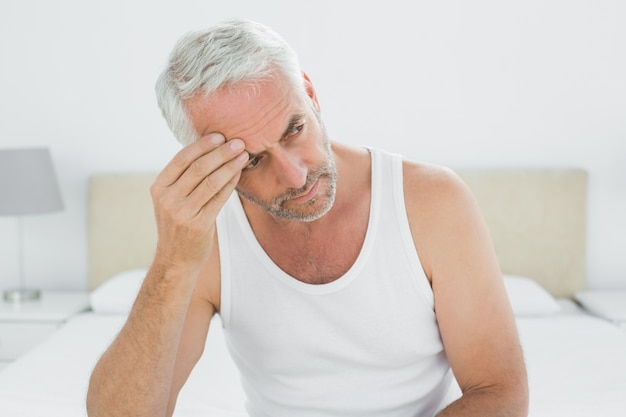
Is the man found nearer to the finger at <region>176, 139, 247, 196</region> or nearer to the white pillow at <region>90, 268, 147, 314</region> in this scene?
the finger at <region>176, 139, 247, 196</region>

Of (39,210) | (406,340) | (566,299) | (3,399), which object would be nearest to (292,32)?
(39,210)

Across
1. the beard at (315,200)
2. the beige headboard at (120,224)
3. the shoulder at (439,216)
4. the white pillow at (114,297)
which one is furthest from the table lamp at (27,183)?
the shoulder at (439,216)

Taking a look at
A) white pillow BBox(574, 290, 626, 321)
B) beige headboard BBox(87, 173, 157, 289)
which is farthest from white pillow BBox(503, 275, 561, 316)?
beige headboard BBox(87, 173, 157, 289)

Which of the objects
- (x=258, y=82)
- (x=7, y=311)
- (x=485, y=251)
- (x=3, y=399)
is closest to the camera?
(x=258, y=82)

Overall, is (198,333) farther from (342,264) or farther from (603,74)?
(603,74)

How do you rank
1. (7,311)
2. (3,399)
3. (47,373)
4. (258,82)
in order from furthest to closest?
(7,311) < (47,373) < (3,399) < (258,82)

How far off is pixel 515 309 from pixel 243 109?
5.93ft

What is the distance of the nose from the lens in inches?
48.6

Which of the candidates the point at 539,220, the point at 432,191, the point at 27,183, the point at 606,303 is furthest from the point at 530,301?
the point at 27,183

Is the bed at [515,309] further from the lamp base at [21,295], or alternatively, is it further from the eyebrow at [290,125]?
the eyebrow at [290,125]

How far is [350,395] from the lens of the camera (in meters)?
1.39

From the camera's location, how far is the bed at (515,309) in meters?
1.99

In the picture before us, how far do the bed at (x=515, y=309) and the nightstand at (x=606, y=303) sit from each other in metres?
0.05

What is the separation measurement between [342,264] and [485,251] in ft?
0.87
